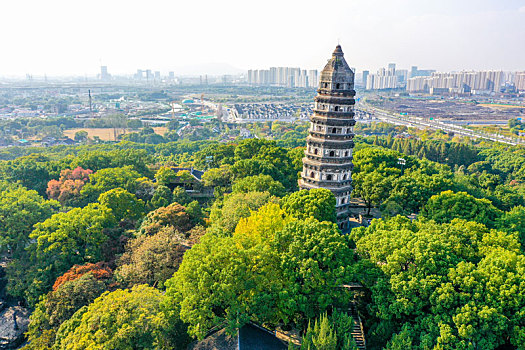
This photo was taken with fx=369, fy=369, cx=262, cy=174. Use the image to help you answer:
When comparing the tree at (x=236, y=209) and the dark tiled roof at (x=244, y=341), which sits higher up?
the tree at (x=236, y=209)

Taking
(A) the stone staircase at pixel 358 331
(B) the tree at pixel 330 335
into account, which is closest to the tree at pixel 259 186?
(A) the stone staircase at pixel 358 331

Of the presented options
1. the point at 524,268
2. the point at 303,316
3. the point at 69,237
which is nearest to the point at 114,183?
the point at 69,237

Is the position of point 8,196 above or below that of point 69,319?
above

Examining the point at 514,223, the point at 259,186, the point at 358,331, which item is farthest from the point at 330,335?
the point at 514,223

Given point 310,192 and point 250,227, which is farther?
point 310,192

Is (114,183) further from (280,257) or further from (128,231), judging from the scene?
(280,257)

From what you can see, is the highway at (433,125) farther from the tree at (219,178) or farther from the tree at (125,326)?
the tree at (125,326)

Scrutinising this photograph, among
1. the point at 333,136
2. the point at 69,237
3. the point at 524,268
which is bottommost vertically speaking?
the point at 69,237

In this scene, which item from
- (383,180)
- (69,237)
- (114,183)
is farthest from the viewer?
(114,183)
